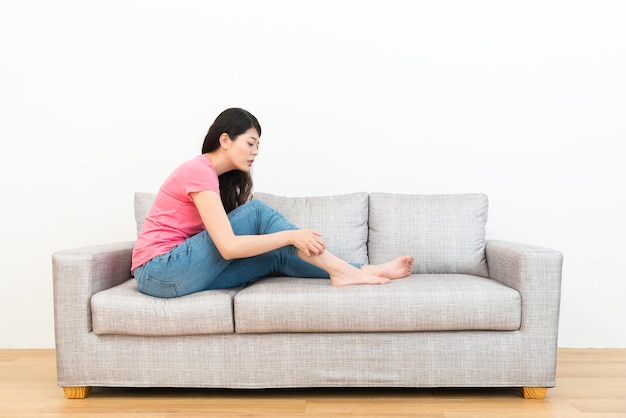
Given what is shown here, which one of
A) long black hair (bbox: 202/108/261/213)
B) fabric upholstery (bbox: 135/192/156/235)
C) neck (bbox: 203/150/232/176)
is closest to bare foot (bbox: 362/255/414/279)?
long black hair (bbox: 202/108/261/213)

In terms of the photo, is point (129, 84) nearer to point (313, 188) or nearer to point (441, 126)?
point (313, 188)

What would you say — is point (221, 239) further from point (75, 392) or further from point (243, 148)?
point (75, 392)

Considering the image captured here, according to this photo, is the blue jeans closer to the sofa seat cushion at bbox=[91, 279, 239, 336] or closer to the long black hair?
the sofa seat cushion at bbox=[91, 279, 239, 336]

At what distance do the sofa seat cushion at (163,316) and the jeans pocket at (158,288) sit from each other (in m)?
0.04

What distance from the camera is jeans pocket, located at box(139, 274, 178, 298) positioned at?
2365mm

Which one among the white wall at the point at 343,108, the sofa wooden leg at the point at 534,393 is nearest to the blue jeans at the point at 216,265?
the white wall at the point at 343,108

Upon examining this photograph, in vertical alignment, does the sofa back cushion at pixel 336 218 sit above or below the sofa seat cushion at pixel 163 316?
above

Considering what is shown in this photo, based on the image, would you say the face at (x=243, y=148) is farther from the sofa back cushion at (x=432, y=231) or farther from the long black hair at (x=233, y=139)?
the sofa back cushion at (x=432, y=231)

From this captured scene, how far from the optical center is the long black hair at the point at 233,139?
252cm

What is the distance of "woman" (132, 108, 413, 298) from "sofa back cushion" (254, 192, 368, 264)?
0.20 meters

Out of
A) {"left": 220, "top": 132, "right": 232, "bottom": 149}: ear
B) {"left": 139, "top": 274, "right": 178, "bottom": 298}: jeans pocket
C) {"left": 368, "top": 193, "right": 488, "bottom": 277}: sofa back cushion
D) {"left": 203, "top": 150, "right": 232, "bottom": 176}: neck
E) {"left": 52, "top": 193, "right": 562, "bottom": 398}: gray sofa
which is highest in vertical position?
{"left": 220, "top": 132, "right": 232, "bottom": 149}: ear

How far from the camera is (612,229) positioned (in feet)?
10.7

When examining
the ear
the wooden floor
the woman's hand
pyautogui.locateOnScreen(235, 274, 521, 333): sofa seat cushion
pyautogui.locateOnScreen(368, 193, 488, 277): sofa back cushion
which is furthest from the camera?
pyautogui.locateOnScreen(368, 193, 488, 277): sofa back cushion

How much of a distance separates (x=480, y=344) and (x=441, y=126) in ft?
4.40
